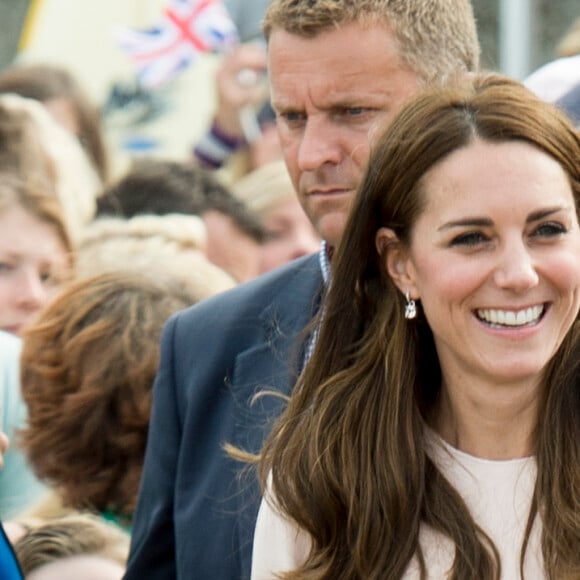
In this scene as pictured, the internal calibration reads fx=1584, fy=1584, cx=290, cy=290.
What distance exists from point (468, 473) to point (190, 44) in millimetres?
3752

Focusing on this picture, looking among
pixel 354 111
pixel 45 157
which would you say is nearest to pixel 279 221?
pixel 45 157

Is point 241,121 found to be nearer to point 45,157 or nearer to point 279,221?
point 279,221

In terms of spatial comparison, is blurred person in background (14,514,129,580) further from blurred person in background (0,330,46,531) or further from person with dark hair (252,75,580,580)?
person with dark hair (252,75,580,580)

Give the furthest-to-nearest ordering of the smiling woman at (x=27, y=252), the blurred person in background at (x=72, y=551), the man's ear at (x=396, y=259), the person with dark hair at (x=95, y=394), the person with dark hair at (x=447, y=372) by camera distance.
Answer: the smiling woman at (x=27, y=252), the person with dark hair at (x=95, y=394), the blurred person in background at (x=72, y=551), the man's ear at (x=396, y=259), the person with dark hair at (x=447, y=372)

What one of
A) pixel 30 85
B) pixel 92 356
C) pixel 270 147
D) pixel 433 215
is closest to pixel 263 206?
pixel 270 147

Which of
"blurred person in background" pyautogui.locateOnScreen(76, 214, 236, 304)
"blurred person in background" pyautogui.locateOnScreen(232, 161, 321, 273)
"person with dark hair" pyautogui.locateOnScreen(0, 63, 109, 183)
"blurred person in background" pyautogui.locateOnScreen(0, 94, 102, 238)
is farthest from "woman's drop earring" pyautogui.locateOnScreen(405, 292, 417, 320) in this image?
"person with dark hair" pyautogui.locateOnScreen(0, 63, 109, 183)

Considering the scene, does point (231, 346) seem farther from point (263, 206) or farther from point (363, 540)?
point (263, 206)

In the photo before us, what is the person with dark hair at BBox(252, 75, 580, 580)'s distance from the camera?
2.65m

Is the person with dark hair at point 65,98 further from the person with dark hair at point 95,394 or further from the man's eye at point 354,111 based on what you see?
the man's eye at point 354,111

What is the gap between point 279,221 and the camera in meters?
5.82

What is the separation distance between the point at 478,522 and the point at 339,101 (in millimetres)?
904

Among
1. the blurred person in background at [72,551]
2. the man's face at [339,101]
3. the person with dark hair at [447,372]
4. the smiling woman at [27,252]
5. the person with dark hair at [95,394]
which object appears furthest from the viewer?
the smiling woman at [27,252]

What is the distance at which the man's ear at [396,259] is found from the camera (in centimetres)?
286

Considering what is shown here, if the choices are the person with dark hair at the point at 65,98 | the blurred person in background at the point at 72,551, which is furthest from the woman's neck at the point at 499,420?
the person with dark hair at the point at 65,98
